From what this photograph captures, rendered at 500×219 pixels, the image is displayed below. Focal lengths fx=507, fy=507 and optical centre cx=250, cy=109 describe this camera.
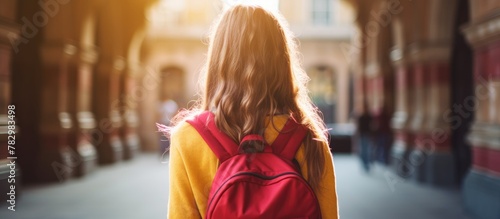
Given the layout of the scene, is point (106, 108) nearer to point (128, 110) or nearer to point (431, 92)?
point (128, 110)

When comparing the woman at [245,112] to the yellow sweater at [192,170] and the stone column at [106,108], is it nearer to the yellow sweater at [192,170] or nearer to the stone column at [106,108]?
the yellow sweater at [192,170]

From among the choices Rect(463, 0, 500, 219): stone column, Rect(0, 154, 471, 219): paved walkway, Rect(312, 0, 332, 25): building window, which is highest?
Rect(312, 0, 332, 25): building window

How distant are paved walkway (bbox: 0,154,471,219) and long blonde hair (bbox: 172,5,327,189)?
5456mm

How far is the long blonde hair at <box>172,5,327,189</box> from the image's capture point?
4.86 feet

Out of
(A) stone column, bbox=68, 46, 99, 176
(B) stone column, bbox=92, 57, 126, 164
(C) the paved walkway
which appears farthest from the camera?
(B) stone column, bbox=92, 57, 126, 164

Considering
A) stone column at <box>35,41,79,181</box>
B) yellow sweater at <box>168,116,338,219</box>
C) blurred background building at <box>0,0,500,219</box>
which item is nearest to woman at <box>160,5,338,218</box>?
yellow sweater at <box>168,116,338,219</box>

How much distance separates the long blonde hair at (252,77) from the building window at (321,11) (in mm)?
21991

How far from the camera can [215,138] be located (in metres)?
1.44

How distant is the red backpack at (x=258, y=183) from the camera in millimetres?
1335

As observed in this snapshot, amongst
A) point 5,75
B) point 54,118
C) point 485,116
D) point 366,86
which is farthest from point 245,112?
point 366,86

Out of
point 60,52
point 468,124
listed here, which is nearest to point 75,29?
point 60,52

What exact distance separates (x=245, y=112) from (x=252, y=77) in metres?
0.10

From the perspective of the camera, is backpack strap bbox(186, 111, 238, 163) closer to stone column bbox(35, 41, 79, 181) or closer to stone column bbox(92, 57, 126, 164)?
stone column bbox(35, 41, 79, 181)

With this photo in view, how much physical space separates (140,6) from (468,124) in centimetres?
933
